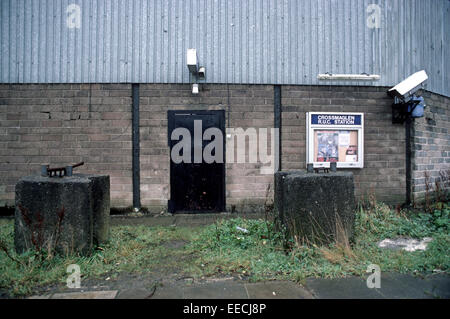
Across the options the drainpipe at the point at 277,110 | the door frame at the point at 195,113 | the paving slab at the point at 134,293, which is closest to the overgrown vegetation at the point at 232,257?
the paving slab at the point at 134,293

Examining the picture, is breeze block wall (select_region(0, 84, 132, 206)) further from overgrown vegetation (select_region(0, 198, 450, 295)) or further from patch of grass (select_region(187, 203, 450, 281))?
patch of grass (select_region(187, 203, 450, 281))

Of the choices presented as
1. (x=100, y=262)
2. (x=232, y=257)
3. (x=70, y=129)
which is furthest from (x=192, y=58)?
(x=100, y=262)

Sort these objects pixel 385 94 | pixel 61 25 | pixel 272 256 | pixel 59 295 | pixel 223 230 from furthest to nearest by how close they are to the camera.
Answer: pixel 385 94, pixel 61 25, pixel 223 230, pixel 272 256, pixel 59 295

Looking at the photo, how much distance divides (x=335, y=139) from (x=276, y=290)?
180 inches

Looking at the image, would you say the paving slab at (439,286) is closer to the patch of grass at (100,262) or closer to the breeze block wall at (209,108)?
the patch of grass at (100,262)

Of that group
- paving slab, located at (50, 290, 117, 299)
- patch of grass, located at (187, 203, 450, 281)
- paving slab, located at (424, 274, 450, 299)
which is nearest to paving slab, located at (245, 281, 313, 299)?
patch of grass, located at (187, 203, 450, 281)

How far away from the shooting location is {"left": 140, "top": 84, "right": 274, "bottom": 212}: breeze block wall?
6.31 m

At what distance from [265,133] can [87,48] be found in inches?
176

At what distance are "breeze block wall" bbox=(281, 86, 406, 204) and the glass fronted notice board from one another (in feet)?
0.49

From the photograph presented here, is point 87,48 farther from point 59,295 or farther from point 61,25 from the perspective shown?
point 59,295

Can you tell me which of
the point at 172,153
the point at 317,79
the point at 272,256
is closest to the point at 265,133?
the point at 317,79

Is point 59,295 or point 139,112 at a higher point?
point 139,112

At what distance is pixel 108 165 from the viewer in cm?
629

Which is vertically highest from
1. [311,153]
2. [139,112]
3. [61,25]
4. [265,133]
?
[61,25]
